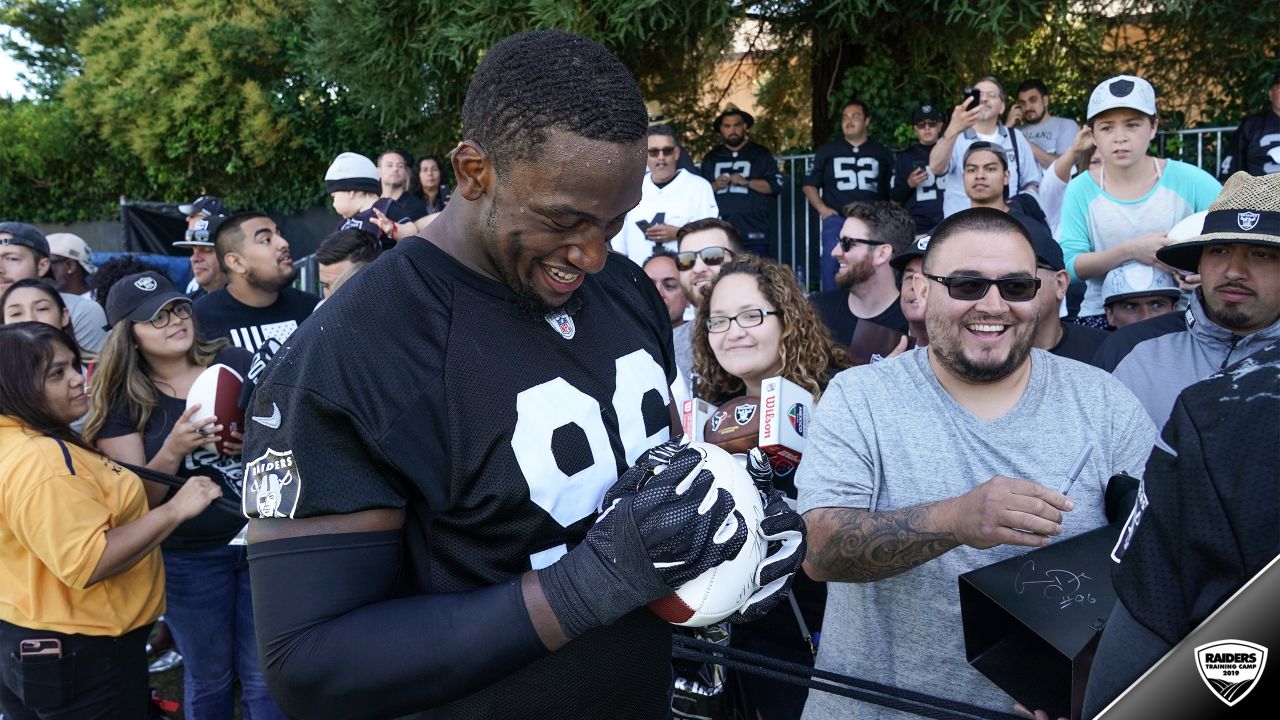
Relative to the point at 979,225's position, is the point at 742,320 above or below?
below

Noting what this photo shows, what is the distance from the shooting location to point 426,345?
5.52 ft

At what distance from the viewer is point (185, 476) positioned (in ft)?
13.6

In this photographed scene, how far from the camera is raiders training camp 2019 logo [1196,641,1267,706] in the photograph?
1.01m

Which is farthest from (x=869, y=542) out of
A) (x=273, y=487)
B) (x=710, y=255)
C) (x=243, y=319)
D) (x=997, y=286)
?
(x=243, y=319)

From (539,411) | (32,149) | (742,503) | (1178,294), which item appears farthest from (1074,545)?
(32,149)

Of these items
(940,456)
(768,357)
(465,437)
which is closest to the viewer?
(465,437)

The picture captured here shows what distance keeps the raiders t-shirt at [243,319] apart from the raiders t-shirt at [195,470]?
83 cm

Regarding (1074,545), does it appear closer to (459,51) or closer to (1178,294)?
(1178,294)

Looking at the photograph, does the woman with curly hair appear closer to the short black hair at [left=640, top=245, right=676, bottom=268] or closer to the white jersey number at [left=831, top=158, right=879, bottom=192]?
the short black hair at [left=640, top=245, right=676, bottom=268]

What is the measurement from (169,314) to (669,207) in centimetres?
386

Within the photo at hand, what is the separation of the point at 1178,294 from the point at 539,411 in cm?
385

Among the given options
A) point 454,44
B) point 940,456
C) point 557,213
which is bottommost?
point 940,456

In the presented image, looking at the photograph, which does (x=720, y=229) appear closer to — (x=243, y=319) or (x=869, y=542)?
(x=243, y=319)

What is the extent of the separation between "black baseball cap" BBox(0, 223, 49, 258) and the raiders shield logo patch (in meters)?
5.86
